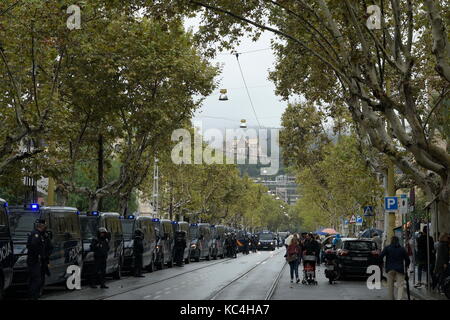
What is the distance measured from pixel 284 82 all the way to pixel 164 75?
617cm

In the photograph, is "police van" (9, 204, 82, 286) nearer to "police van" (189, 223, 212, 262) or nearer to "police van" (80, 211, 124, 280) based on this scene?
"police van" (80, 211, 124, 280)

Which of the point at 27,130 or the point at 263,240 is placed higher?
the point at 27,130

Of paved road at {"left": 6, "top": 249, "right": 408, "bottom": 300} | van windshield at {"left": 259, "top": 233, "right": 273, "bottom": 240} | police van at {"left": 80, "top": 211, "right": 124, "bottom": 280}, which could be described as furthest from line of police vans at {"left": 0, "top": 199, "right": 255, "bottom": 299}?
van windshield at {"left": 259, "top": 233, "right": 273, "bottom": 240}

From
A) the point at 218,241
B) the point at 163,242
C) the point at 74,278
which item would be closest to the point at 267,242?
the point at 218,241

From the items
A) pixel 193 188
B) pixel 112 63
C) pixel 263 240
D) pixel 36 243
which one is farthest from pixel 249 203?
pixel 36 243

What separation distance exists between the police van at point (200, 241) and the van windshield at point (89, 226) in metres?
20.0

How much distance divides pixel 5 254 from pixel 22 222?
369 centimetres

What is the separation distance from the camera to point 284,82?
2927cm

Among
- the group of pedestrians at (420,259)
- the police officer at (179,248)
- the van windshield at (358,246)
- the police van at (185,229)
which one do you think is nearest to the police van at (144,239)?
the police officer at (179,248)

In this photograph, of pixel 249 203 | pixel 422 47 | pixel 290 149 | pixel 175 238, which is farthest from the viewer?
pixel 249 203

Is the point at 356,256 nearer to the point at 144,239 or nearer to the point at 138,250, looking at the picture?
the point at 138,250

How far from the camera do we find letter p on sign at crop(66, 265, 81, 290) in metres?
21.8

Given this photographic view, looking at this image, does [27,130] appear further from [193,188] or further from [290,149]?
Result: [193,188]

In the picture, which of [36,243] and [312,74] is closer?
[36,243]
